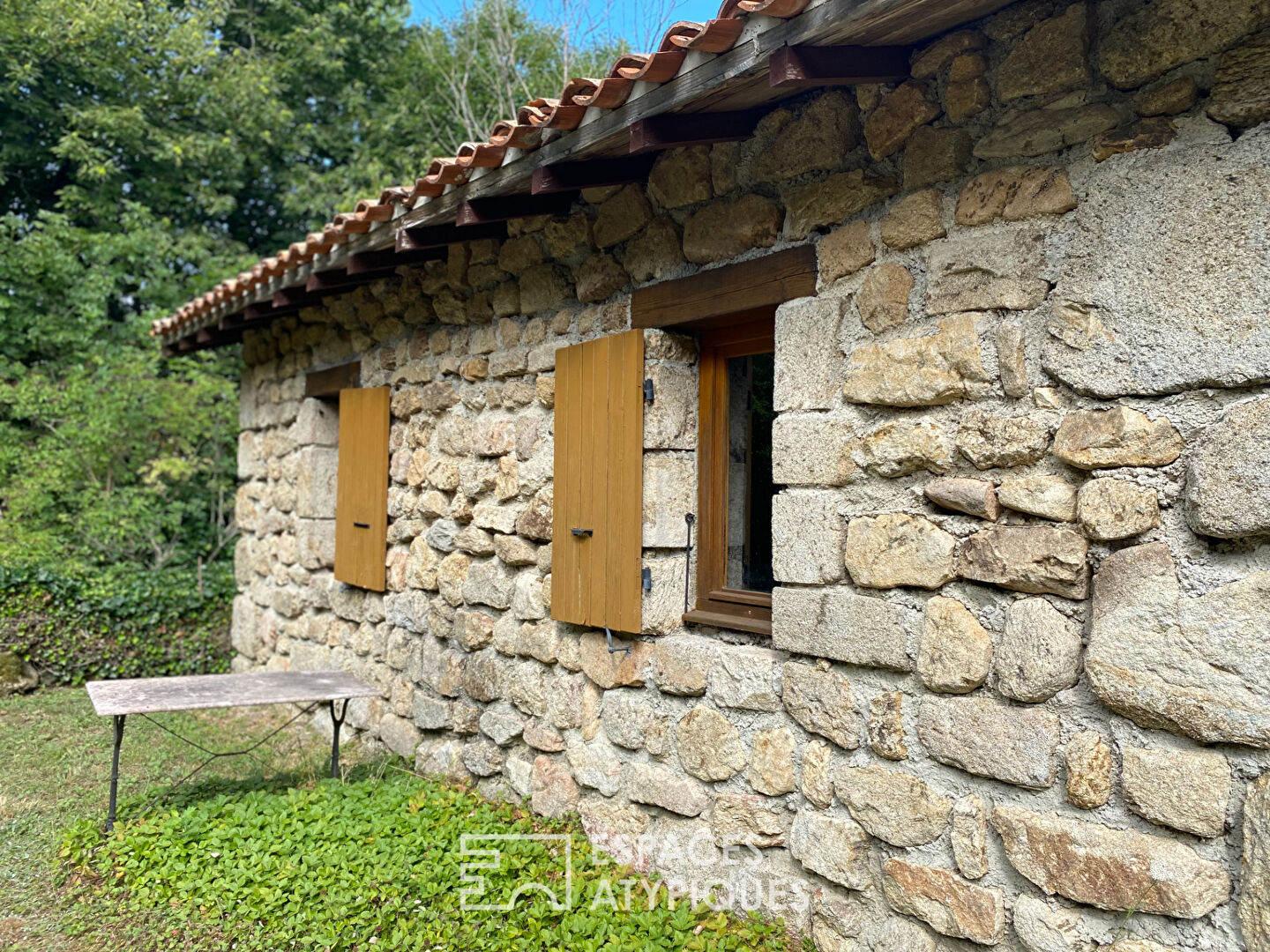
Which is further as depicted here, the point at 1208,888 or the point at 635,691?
the point at 635,691

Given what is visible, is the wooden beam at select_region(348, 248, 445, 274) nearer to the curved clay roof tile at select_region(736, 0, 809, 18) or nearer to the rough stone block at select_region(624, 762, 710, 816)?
the curved clay roof tile at select_region(736, 0, 809, 18)

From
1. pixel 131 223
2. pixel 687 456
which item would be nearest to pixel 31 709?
pixel 687 456

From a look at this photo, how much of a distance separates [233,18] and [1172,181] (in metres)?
12.4

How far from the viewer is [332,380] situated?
5574 millimetres

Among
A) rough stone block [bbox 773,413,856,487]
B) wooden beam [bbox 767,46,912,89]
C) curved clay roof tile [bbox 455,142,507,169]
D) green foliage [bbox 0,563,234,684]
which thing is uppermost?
curved clay roof tile [bbox 455,142,507,169]

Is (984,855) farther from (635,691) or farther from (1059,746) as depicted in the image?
(635,691)

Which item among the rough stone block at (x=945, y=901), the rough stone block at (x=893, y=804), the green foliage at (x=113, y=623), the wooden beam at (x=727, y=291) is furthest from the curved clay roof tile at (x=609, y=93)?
the green foliage at (x=113, y=623)

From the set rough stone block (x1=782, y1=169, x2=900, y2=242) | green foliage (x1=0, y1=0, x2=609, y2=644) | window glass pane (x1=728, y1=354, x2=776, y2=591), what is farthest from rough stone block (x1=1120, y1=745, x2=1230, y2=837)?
green foliage (x1=0, y1=0, x2=609, y2=644)

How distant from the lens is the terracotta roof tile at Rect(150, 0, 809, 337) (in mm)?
2201

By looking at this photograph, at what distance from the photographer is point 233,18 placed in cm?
1136

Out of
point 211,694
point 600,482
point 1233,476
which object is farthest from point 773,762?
point 211,694

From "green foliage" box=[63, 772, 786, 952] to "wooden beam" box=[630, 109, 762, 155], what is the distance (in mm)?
2396

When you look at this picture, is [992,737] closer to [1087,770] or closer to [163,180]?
[1087,770]

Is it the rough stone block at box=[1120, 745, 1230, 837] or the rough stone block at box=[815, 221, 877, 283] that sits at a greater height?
the rough stone block at box=[815, 221, 877, 283]
